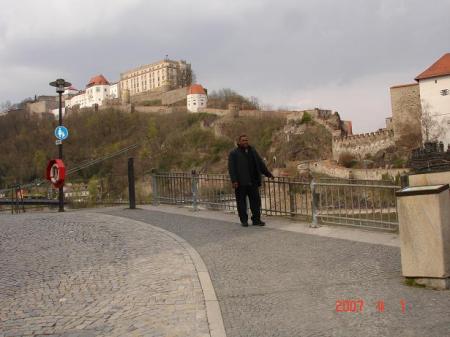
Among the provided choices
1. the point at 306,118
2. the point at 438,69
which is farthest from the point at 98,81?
the point at 438,69

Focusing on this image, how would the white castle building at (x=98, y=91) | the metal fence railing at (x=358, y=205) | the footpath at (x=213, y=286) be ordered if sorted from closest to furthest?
1. the footpath at (x=213, y=286)
2. the metal fence railing at (x=358, y=205)
3. the white castle building at (x=98, y=91)

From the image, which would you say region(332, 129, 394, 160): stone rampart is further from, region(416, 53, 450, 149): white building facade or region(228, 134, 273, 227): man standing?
region(228, 134, 273, 227): man standing

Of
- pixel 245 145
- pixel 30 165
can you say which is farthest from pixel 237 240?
pixel 30 165

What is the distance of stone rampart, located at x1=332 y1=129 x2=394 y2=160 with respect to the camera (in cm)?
6756

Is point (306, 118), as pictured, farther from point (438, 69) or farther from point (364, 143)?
point (438, 69)

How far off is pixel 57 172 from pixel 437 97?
57.2 metres

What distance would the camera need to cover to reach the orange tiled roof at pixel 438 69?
2470 inches

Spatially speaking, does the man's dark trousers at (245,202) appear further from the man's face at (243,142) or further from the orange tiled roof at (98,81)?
the orange tiled roof at (98,81)

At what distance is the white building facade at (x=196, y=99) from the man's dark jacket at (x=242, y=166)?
329 feet

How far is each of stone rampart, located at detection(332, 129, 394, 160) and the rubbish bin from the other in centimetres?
6369

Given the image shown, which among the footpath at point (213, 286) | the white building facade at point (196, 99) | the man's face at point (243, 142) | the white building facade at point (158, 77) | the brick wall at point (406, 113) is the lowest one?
the footpath at point (213, 286)

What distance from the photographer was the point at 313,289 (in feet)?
19.3

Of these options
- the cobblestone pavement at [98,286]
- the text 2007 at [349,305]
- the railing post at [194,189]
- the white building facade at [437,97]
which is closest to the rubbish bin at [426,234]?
the text 2007 at [349,305]

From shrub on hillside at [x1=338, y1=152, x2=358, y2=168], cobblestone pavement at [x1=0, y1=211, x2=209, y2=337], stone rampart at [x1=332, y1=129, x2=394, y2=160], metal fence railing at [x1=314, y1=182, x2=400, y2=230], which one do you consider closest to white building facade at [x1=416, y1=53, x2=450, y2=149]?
stone rampart at [x1=332, y1=129, x2=394, y2=160]
